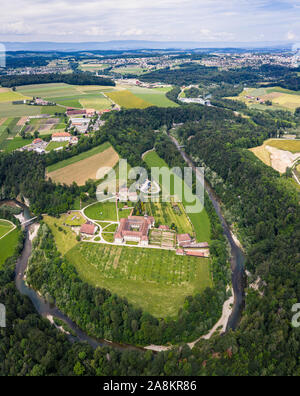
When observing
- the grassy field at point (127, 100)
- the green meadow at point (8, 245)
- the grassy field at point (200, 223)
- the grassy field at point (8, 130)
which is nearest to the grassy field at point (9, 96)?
the grassy field at point (8, 130)

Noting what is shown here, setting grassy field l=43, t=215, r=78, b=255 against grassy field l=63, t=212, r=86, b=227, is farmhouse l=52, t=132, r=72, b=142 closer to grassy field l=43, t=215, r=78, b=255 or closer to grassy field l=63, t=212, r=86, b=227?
grassy field l=43, t=215, r=78, b=255

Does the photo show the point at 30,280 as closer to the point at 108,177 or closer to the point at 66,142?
the point at 108,177

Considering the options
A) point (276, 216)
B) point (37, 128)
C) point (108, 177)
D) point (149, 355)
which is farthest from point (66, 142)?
point (149, 355)

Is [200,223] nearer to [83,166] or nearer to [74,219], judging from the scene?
[74,219]

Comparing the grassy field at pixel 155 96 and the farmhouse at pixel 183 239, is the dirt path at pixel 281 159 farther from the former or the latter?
the grassy field at pixel 155 96

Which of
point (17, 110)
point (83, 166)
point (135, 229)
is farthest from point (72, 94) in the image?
point (135, 229)

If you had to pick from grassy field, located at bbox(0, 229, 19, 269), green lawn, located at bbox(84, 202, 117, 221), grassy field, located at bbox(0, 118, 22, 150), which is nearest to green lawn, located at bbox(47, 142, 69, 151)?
grassy field, located at bbox(0, 118, 22, 150)
